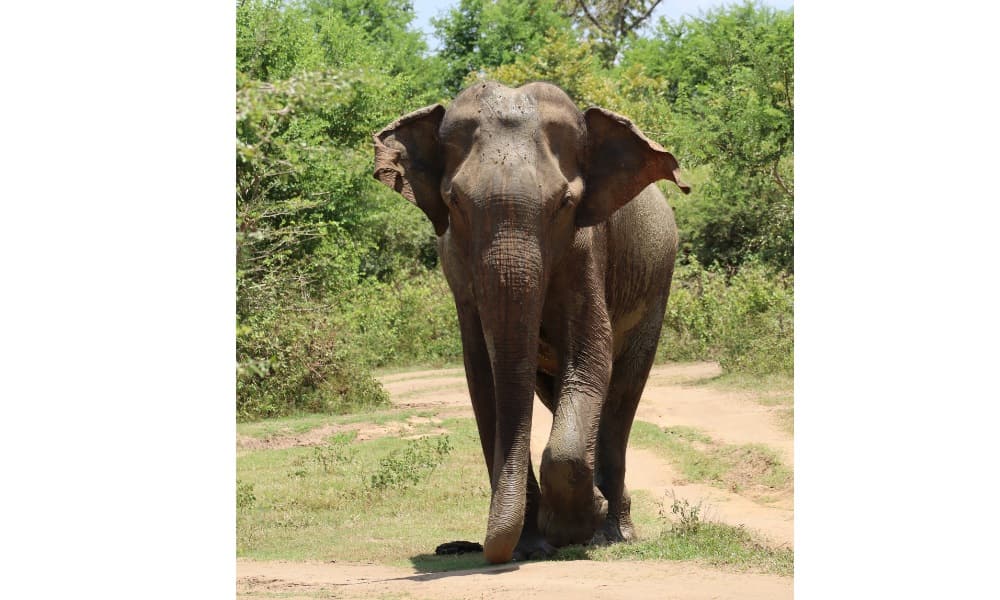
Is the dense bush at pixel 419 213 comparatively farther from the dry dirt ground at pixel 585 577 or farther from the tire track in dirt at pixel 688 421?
the dry dirt ground at pixel 585 577

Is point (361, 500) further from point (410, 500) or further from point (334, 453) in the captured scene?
point (334, 453)

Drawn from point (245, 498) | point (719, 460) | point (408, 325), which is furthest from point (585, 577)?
point (408, 325)

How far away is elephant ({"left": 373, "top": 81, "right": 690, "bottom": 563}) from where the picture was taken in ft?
21.7

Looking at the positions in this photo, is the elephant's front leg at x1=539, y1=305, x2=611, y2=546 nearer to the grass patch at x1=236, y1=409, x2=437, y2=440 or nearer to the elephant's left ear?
the elephant's left ear

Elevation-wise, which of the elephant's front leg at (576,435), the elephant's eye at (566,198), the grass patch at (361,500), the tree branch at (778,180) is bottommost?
the grass patch at (361,500)

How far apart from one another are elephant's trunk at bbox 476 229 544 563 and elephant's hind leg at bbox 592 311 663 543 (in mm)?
1263

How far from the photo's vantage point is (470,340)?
24.5 feet

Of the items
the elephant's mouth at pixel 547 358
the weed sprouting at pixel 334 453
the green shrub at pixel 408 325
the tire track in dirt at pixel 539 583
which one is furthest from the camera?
the green shrub at pixel 408 325

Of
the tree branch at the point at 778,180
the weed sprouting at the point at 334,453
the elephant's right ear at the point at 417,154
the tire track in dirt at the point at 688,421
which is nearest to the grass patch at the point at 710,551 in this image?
the tire track in dirt at the point at 688,421

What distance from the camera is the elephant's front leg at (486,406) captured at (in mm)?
7289

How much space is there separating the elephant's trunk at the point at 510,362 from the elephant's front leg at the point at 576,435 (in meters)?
0.21

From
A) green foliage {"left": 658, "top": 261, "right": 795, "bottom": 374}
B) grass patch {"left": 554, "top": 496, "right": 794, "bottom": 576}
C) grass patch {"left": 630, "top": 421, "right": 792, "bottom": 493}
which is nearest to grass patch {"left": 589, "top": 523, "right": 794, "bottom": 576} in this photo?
grass patch {"left": 554, "top": 496, "right": 794, "bottom": 576}

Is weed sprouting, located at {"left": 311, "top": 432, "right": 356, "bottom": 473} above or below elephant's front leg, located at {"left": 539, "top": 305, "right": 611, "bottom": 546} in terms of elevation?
below

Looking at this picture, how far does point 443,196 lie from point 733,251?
63.8 ft
